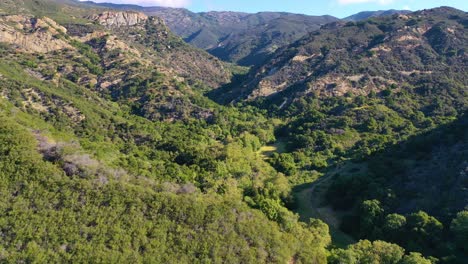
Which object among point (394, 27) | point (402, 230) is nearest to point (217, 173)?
point (402, 230)

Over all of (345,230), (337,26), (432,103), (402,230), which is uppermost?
(337,26)

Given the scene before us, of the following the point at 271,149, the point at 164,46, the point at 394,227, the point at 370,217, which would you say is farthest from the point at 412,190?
the point at 164,46

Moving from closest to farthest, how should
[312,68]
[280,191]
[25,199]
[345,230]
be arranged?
[25,199] → [345,230] → [280,191] → [312,68]

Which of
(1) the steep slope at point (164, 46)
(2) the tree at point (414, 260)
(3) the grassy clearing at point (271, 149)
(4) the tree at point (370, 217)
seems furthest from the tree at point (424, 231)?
(1) the steep slope at point (164, 46)

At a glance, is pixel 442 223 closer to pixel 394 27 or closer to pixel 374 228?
pixel 374 228

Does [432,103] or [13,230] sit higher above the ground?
[432,103]
